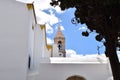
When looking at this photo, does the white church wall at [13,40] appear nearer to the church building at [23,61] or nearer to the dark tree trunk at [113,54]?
the church building at [23,61]

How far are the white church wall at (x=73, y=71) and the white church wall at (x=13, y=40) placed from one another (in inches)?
63.9

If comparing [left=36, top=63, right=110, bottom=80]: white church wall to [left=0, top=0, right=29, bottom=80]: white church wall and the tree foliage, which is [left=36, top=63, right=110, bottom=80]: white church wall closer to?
[left=0, top=0, right=29, bottom=80]: white church wall

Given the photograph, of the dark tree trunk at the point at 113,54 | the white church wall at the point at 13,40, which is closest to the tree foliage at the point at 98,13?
the dark tree trunk at the point at 113,54

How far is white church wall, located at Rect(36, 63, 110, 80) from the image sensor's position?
49.6 feet

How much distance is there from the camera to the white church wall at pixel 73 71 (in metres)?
15.1

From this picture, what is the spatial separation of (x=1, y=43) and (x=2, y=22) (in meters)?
1.55

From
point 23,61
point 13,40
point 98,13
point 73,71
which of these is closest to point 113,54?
point 98,13

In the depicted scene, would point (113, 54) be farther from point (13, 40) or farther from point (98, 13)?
point (13, 40)

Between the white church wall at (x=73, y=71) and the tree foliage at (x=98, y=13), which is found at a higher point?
the tree foliage at (x=98, y=13)

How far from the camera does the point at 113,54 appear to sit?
8312 mm

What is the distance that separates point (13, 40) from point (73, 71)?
15.9ft

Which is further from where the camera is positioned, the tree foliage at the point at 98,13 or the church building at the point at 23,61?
the church building at the point at 23,61

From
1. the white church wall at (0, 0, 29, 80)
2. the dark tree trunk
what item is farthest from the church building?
the dark tree trunk

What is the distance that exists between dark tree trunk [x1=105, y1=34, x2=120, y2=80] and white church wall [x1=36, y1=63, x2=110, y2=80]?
7.02 metres
